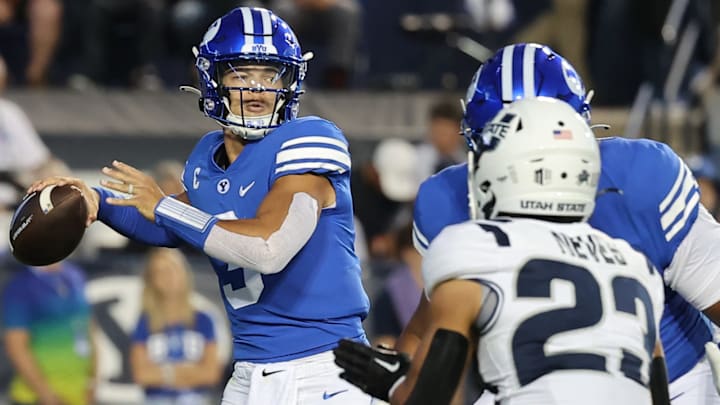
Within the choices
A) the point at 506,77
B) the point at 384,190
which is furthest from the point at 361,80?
the point at 506,77

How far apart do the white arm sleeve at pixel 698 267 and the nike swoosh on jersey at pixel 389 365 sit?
3.54ft

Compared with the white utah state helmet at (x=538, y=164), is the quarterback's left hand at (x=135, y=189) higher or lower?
lower

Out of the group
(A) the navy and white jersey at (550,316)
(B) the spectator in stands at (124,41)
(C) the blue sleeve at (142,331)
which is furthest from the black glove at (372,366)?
(B) the spectator in stands at (124,41)

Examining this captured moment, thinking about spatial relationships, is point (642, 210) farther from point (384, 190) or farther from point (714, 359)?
point (384, 190)

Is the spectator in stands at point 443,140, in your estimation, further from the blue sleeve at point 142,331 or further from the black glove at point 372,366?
the black glove at point 372,366

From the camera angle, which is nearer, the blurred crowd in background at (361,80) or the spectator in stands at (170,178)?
the blurred crowd in background at (361,80)

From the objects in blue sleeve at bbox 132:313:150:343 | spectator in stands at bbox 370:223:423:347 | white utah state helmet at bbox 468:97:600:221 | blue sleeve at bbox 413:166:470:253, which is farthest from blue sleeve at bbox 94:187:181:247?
blue sleeve at bbox 132:313:150:343

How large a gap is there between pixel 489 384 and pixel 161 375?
5.42 meters

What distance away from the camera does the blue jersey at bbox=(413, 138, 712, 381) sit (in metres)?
4.50

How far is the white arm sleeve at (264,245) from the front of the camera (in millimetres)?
4535

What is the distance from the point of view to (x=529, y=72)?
4.66 metres

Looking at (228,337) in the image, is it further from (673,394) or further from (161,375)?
(673,394)

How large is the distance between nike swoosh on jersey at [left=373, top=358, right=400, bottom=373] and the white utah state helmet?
41 cm

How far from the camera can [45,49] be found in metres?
11.1
